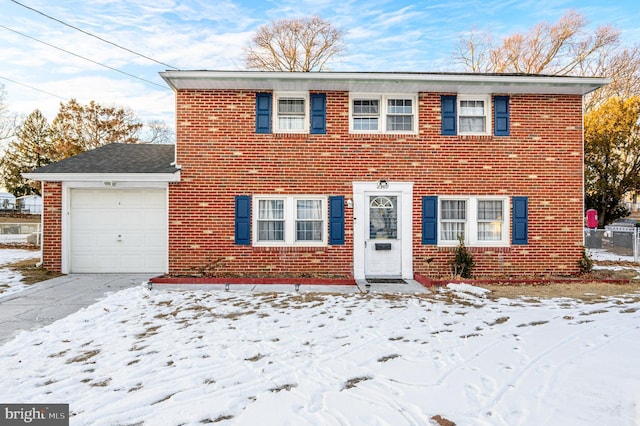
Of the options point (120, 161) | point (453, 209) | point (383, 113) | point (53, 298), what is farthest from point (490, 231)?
point (120, 161)

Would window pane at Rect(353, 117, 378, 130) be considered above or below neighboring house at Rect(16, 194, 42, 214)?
above

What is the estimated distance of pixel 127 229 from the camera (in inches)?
391

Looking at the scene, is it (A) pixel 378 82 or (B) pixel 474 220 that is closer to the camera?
(A) pixel 378 82

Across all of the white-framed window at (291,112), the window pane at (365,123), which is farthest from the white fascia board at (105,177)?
the window pane at (365,123)

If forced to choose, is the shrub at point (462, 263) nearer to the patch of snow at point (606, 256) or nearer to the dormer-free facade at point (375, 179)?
the dormer-free facade at point (375, 179)

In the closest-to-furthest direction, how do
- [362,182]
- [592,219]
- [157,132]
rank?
[362,182] → [592,219] → [157,132]

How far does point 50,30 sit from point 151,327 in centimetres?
1344

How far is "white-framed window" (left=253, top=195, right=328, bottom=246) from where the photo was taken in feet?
31.2

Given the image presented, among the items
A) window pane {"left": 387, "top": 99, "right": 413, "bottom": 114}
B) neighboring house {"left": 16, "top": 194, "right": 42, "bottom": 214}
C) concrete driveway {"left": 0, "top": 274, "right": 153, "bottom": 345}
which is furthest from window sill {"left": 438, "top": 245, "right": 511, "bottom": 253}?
neighboring house {"left": 16, "top": 194, "right": 42, "bottom": 214}

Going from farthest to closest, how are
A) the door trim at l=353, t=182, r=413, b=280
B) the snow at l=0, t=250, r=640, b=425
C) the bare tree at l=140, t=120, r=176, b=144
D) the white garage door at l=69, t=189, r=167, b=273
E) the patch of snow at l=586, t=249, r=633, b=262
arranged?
the bare tree at l=140, t=120, r=176, b=144 → the patch of snow at l=586, t=249, r=633, b=262 → the white garage door at l=69, t=189, r=167, b=273 → the door trim at l=353, t=182, r=413, b=280 → the snow at l=0, t=250, r=640, b=425

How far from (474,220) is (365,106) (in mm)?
4249

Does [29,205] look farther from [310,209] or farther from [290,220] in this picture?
[310,209]

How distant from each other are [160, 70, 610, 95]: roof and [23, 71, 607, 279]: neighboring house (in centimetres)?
8

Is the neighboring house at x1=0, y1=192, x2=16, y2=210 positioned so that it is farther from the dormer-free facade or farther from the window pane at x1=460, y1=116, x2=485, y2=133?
the window pane at x1=460, y1=116, x2=485, y2=133
